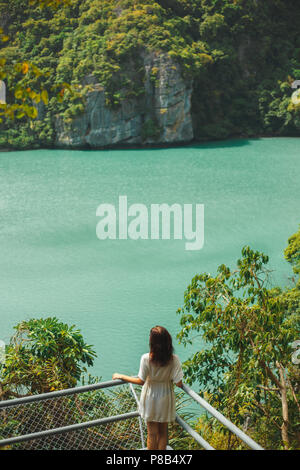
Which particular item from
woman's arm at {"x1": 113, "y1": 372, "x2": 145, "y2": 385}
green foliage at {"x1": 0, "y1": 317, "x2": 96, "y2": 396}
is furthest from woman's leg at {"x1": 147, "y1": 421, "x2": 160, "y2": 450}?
green foliage at {"x1": 0, "y1": 317, "x2": 96, "y2": 396}

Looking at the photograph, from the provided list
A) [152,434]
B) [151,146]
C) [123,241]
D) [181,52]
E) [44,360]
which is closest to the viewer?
[152,434]

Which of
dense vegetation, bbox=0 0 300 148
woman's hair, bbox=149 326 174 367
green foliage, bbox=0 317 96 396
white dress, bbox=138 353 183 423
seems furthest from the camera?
dense vegetation, bbox=0 0 300 148

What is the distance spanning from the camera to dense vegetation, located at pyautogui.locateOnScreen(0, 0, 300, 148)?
28.5 metres

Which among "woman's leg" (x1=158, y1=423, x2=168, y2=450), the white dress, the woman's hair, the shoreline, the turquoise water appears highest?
the shoreline

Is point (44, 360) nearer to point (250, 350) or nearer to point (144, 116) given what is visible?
point (250, 350)

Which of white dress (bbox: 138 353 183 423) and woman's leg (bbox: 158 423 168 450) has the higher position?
white dress (bbox: 138 353 183 423)

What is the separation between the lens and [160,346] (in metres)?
2.80

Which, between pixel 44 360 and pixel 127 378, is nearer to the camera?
pixel 127 378

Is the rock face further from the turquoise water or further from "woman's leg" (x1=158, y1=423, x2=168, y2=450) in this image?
"woman's leg" (x1=158, y1=423, x2=168, y2=450)

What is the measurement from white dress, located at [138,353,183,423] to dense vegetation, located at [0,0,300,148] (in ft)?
85.6

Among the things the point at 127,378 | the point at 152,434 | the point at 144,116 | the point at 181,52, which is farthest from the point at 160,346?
the point at 181,52

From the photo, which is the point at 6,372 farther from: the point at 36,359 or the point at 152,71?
the point at 152,71

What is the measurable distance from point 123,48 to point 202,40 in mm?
5804

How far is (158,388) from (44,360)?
2519 millimetres
